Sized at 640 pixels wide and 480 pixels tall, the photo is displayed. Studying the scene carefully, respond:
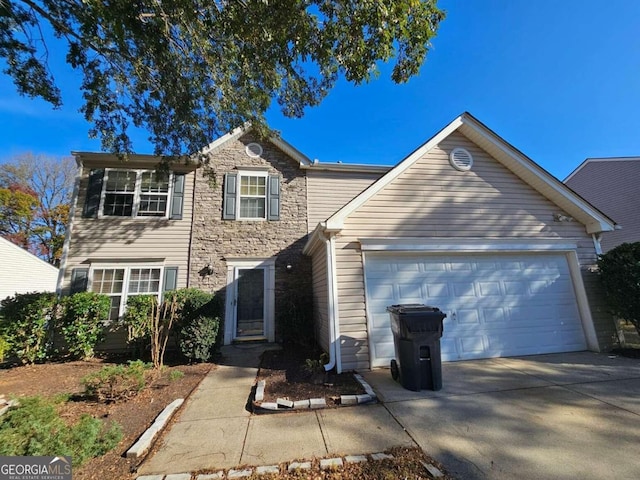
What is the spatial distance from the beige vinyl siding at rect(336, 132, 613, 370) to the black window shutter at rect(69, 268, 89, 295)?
7449 mm

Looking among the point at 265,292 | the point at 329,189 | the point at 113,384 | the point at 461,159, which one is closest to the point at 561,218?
the point at 461,159

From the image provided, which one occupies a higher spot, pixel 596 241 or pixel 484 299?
pixel 596 241

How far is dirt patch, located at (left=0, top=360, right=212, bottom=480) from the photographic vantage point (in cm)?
265

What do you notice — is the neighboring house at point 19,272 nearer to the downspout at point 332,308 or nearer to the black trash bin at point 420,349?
the downspout at point 332,308

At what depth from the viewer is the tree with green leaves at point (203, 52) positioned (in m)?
4.00

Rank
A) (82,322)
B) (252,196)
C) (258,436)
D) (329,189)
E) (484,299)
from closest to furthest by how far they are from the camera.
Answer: (258,436)
(484,299)
(82,322)
(252,196)
(329,189)

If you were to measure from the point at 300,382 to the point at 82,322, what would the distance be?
6.10 meters

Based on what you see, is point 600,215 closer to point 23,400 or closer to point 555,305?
point 555,305

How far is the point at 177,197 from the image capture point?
8.67m

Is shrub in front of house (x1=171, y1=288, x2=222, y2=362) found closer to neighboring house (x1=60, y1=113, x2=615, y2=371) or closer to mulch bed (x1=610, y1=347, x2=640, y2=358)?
neighboring house (x1=60, y1=113, x2=615, y2=371)

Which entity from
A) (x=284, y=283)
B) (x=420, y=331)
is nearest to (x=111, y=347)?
(x=284, y=283)

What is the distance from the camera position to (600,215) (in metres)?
6.36

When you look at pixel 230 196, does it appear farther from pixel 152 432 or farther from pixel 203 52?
pixel 152 432

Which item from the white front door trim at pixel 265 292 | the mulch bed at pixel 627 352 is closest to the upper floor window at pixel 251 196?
the white front door trim at pixel 265 292
